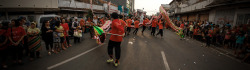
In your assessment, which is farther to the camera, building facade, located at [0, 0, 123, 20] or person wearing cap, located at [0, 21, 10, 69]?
building facade, located at [0, 0, 123, 20]

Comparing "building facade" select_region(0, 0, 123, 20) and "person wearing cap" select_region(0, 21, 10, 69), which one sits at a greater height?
"building facade" select_region(0, 0, 123, 20)

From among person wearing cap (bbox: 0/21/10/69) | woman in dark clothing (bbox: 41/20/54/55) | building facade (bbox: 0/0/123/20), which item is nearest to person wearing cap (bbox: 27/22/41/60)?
woman in dark clothing (bbox: 41/20/54/55)

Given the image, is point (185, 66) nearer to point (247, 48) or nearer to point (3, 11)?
point (247, 48)

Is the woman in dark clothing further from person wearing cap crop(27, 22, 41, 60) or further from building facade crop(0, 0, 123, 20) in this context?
building facade crop(0, 0, 123, 20)

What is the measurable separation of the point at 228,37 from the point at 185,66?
5.12m

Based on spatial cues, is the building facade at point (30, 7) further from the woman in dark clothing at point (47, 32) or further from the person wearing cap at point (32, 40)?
the person wearing cap at point (32, 40)

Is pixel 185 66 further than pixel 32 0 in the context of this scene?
No

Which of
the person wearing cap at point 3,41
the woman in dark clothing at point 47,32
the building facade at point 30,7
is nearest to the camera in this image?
the person wearing cap at point 3,41

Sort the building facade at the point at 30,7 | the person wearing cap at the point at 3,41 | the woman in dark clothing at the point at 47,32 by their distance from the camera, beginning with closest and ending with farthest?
the person wearing cap at the point at 3,41
the woman in dark clothing at the point at 47,32
the building facade at the point at 30,7

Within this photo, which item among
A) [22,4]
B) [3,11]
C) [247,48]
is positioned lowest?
[247,48]

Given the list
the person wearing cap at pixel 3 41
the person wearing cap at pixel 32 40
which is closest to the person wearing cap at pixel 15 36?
the person wearing cap at pixel 3 41

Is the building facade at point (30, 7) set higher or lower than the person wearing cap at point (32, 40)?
higher

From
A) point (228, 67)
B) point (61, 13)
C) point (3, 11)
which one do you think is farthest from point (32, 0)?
point (228, 67)

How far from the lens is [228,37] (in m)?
7.82
